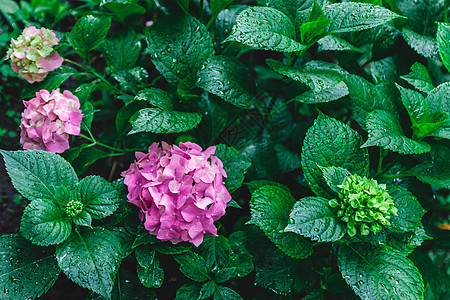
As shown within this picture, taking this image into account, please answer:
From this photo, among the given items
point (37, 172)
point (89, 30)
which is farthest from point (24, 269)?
point (89, 30)

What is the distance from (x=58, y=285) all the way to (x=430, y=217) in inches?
68.3

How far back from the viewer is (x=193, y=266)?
124 cm

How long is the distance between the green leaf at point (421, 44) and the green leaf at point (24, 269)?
1.51 metres

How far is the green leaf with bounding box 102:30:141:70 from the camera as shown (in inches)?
62.8

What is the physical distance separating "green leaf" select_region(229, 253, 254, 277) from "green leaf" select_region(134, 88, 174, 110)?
571mm

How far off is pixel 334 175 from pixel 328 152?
11cm

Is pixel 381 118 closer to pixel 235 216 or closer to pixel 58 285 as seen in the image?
pixel 235 216

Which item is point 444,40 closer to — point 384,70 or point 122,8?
point 384,70

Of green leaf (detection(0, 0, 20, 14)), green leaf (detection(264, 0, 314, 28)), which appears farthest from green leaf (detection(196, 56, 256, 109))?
green leaf (detection(0, 0, 20, 14))

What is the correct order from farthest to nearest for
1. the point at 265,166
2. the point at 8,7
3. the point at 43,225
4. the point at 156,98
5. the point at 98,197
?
the point at 8,7
the point at 265,166
the point at 156,98
the point at 98,197
the point at 43,225

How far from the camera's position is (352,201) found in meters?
1.08

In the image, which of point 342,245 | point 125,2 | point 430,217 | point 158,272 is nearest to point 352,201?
point 342,245

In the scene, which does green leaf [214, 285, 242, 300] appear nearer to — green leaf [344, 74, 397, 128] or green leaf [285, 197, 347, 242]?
green leaf [285, 197, 347, 242]

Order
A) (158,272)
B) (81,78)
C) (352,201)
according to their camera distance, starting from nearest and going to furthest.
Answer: (352,201), (158,272), (81,78)
